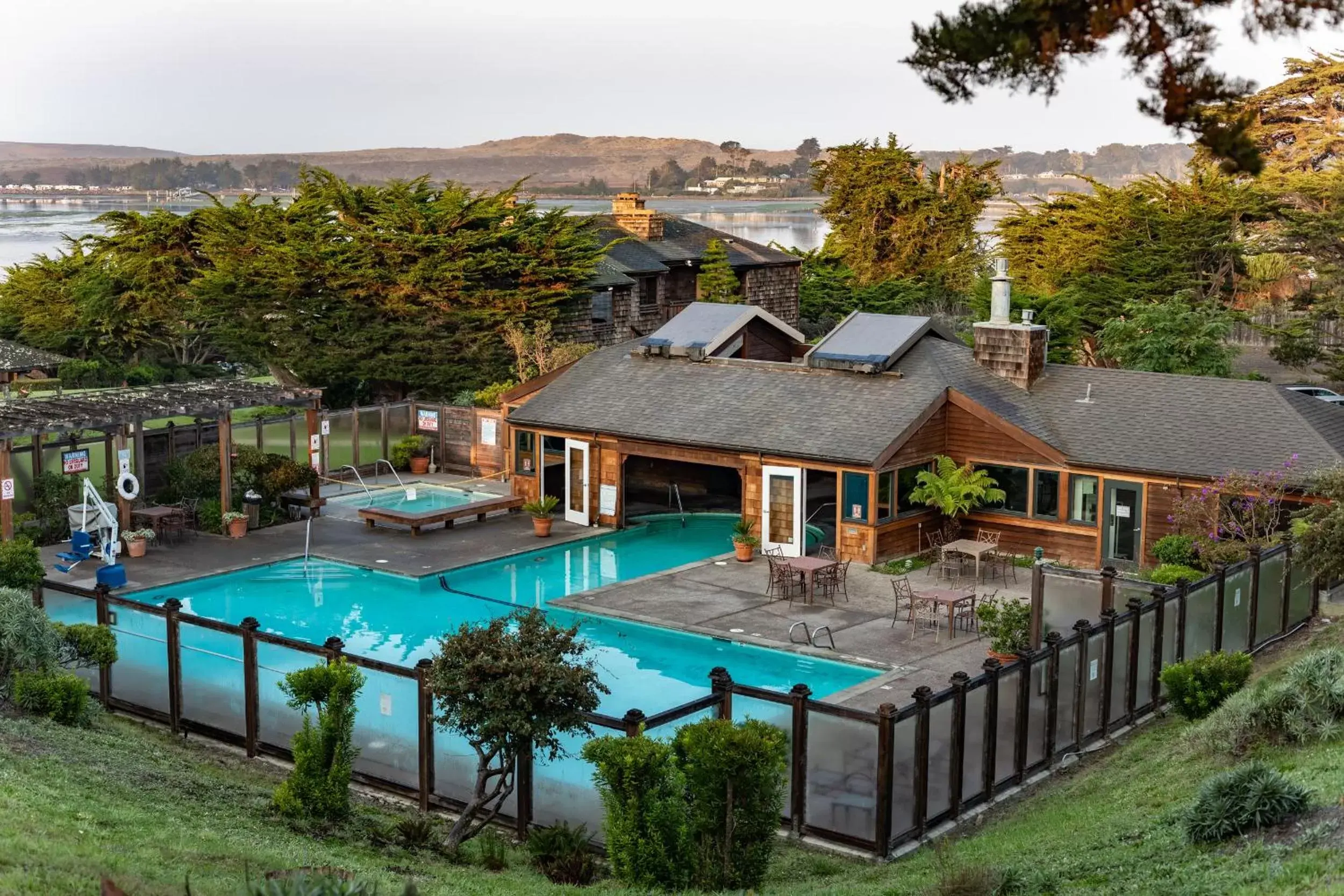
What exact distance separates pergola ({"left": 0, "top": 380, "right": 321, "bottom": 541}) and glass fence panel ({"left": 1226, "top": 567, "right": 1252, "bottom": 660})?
18.2 m

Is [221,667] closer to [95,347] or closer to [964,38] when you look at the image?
[964,38]

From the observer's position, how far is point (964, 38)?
32.0 ft

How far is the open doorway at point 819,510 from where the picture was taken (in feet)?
90.4

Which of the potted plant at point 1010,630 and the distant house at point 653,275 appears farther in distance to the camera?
the distant house at point 653,275

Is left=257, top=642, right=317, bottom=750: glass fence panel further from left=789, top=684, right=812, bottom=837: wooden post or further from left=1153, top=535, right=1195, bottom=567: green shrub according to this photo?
left=1153, top=535, right=1195, bottom=567: green shrub

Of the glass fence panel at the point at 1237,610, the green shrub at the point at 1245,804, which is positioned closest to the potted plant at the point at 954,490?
the glass fence panel at the point at 1237,610

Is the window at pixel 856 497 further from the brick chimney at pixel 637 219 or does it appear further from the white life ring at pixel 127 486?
the brick chimney at pixel 637 219

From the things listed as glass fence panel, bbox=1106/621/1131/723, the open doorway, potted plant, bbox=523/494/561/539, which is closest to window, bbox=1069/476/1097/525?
the open doorway

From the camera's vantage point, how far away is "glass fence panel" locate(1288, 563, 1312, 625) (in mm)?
20359

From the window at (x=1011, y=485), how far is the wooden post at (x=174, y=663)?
590 inches

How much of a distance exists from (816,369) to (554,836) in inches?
686

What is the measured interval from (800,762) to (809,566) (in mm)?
9764

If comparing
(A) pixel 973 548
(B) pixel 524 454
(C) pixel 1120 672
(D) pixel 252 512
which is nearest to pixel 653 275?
(B) pixel 524 454

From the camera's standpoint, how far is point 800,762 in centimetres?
1420
